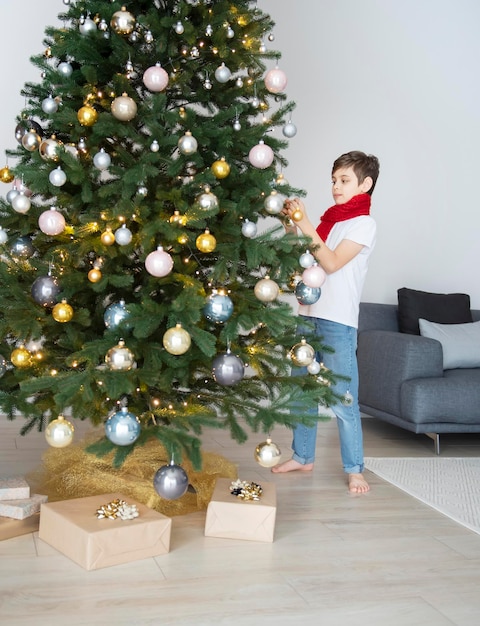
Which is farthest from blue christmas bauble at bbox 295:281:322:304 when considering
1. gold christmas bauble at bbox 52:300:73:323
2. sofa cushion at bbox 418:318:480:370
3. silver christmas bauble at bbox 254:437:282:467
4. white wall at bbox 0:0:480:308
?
white wall at bbox 0:0:480:308

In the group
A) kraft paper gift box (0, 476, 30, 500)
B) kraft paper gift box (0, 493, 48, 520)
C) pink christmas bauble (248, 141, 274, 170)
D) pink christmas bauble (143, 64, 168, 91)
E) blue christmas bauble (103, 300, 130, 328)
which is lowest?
kraft paper gift box (0, 493, 48, 520)

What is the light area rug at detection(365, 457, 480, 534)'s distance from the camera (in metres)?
2.35

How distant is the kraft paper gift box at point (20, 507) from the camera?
1946 millimetres

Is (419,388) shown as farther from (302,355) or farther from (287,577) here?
(287,577)

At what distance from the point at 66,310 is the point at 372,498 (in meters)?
1.26

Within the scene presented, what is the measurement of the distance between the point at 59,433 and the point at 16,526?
35 centimetres

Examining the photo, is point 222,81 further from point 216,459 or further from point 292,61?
point 292,61

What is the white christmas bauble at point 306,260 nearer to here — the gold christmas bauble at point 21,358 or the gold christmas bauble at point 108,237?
the gold christmas bauble at point 108,237

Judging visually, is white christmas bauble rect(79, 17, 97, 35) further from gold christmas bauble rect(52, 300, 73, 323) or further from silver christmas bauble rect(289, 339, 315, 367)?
silver christmas bauble rect(289, 339, 315, 367)

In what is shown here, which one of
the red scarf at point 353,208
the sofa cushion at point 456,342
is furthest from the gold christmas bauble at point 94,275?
the sofa cushion at point 456,342

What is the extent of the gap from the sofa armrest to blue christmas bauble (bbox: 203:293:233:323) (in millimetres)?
1608

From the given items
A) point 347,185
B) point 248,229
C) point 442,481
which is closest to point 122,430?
point 248,229

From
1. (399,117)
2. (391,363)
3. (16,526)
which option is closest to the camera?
(16,526)

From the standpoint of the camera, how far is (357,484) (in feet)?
8.16
